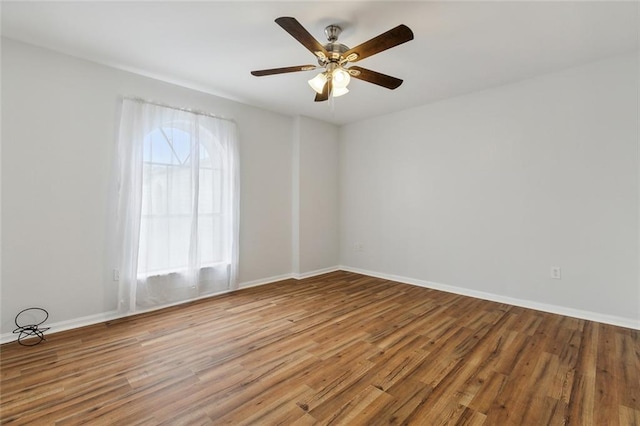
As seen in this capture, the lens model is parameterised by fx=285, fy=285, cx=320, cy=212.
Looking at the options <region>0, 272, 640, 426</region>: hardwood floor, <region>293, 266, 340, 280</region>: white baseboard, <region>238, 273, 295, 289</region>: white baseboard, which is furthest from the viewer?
<region>293, 266, 340, 280</region>: white baseboard

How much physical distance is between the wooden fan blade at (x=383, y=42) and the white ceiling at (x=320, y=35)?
1.04ft

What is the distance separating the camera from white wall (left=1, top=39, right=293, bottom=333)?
242cm

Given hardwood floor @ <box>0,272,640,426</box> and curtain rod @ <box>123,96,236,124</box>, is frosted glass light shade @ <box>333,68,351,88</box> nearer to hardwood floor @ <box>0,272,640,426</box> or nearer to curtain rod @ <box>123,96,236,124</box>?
curtain rod @ <box>123,96,236,124</box>

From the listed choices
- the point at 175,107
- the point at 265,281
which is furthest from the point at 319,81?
the point at 265,281

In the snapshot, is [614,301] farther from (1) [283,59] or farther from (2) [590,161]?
(1) [283,59]

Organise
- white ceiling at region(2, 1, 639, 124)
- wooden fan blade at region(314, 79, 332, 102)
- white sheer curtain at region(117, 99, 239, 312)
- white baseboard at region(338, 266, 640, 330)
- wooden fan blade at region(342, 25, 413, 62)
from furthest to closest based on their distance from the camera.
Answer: white sheer curtain at region(117, 99, 239, 312)
white baseboard at region(338, 266, 640, 330)
wooden fan blade at region(314, 79, 332, 102)
white ceiling at region(2, 1, 639, 124)
wooden fan blade at region(342, 25, 413, 62)

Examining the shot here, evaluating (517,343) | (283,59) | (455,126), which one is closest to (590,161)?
(455,126)

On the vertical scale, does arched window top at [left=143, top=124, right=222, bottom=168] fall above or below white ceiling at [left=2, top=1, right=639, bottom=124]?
below

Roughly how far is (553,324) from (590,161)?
1.66 metres

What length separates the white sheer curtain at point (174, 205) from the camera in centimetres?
295

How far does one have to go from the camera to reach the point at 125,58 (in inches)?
108

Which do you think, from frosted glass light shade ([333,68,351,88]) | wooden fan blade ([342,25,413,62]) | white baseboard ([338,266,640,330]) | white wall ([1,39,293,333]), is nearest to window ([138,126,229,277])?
white wall ([1,39,293,333])

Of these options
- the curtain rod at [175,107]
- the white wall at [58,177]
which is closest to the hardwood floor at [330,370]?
the white wall at [58,177]

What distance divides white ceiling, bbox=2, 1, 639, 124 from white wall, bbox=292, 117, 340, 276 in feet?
4.60
